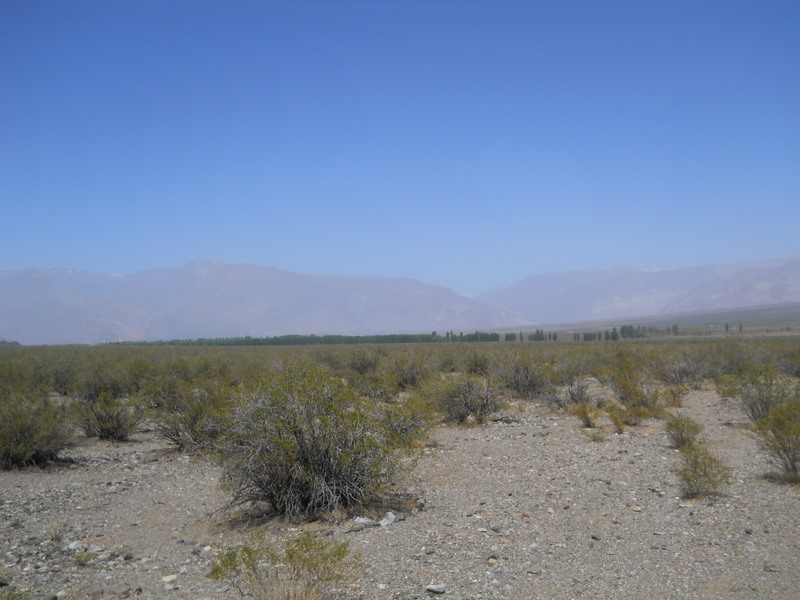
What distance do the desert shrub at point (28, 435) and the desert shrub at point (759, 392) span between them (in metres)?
17.3

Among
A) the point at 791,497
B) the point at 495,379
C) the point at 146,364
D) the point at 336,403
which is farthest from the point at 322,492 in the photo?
the point at 146,364

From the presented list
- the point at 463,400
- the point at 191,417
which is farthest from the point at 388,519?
the point at 463,400

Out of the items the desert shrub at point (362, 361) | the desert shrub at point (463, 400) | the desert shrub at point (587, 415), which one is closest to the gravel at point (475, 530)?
the desert shrub at point (587, 415)

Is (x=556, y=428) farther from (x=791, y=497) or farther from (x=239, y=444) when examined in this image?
(x=239, y=444)

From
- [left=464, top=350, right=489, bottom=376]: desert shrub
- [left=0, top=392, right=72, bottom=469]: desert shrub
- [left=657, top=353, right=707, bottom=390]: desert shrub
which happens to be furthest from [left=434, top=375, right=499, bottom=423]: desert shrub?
[left=657, top=353, right=707, bottom=390]: desert shrub

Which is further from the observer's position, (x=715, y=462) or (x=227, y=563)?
(x=715, y=462)

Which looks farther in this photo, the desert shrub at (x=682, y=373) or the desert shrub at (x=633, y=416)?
the desert shrub at (x=682, y=373)

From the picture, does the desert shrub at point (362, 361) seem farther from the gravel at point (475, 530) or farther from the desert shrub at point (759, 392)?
the gravel at point (475, 530)

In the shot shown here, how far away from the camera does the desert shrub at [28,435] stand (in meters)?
13.0

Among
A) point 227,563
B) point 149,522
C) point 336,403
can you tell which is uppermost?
point 336,403

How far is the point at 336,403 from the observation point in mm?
9812

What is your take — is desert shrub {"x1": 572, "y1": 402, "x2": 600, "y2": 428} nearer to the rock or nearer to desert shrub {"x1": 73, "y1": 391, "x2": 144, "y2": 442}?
the rock

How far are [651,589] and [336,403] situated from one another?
16.9ft

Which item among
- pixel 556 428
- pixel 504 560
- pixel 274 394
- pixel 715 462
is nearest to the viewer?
pixel 504 560
